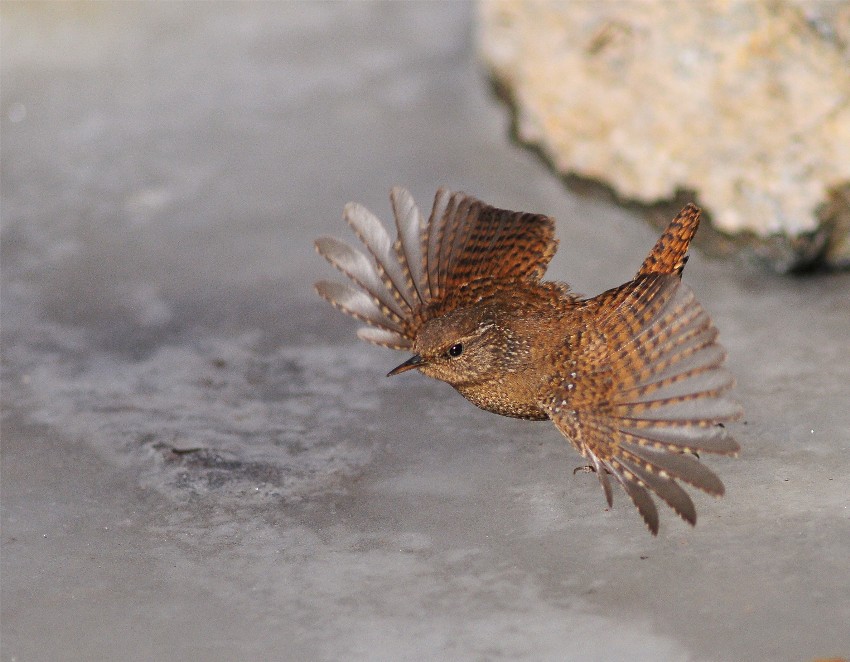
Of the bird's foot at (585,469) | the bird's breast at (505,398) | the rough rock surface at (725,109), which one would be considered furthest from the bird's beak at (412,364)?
the rough rock surface at (725,109)

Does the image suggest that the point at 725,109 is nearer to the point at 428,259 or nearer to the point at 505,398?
the point at 428,259

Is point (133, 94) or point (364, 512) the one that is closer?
point (364, 512)

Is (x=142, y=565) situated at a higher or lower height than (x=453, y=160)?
lower

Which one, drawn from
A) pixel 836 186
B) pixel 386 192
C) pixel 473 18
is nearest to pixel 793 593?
pixel 836 186

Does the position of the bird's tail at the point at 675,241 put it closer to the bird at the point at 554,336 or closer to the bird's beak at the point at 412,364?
the bird at the point at 554,336

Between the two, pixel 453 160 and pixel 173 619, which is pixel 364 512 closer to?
pixel 173 619

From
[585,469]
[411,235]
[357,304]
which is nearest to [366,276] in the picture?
[357,304]
